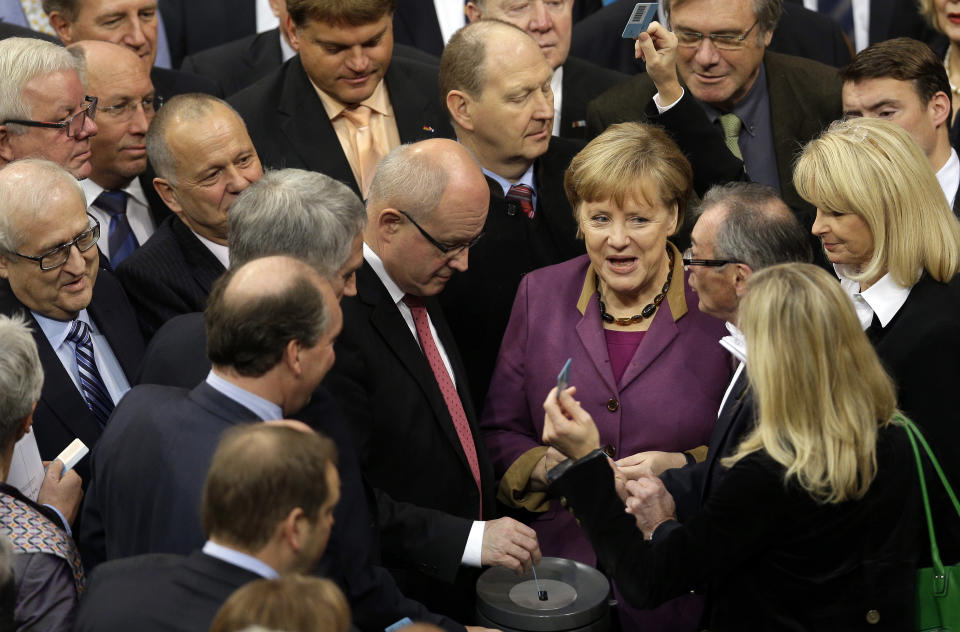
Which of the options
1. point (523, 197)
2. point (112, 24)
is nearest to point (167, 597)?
point (523, 197)

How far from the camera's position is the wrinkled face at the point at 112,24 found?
558 centimetres

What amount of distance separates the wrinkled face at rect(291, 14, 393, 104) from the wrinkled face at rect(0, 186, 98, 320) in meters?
1.52

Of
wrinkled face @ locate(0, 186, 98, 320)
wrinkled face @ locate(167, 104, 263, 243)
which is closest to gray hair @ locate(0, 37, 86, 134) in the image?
wrinkled face @ locate(167, 104, 263, 243)

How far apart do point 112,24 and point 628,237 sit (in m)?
2.94

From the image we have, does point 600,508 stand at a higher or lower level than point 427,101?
lower

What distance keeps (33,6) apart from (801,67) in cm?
391

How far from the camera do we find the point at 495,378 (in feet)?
14.0

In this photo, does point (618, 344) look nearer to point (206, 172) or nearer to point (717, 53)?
point (717, 53)

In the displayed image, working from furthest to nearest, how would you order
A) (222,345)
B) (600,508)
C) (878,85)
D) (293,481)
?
(878,85)
(600,508)
(222,345)
(293,481)

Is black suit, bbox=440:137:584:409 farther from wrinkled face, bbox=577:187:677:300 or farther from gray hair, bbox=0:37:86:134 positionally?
gray hair, bbox=0:37:86:134

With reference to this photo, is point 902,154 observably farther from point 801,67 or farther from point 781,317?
point 801,67

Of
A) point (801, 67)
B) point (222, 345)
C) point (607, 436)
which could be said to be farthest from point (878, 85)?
point (222, 345)

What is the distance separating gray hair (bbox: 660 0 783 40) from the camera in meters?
5.02

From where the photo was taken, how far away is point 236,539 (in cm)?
249
